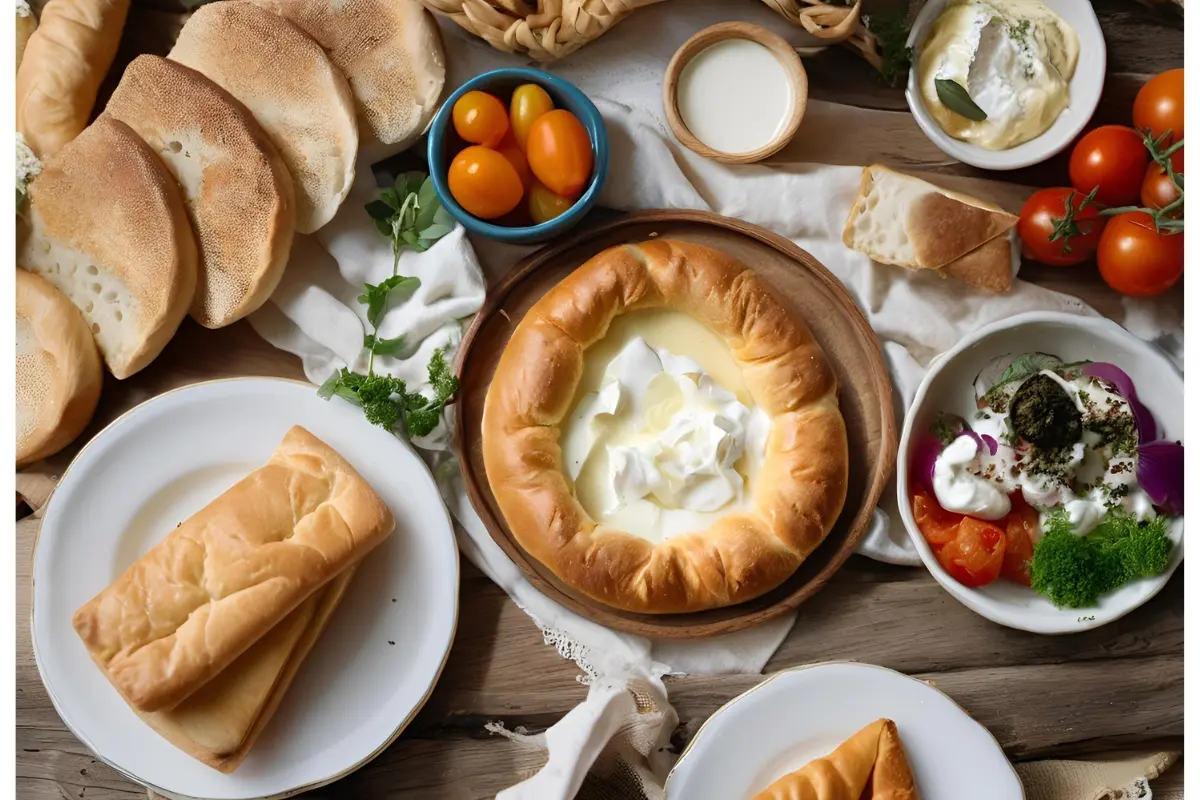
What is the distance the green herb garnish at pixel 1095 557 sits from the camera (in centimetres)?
196

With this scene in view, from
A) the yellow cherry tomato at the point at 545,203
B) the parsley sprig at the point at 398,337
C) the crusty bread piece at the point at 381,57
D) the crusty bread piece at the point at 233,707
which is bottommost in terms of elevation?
the crusty bread piece at the point at 233,707

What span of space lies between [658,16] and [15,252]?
5.10 ft

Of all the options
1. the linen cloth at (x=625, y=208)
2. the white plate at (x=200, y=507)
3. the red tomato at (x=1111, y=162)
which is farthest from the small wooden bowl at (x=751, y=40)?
the white plate at (x=200, y=507)

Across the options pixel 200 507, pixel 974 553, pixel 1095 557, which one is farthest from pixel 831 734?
pixel 200 507

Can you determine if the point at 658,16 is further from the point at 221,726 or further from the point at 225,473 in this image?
the point at 221,726

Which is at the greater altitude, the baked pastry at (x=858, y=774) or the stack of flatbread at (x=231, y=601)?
the stack of flatbread at (x=231, y=601)

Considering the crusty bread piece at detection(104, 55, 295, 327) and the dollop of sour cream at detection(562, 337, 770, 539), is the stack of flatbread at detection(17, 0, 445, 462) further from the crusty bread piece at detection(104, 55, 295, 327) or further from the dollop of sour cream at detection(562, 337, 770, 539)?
the dollop of sour cream at detection(562, 337, 770, 539)

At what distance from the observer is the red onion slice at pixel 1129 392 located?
2.02 m

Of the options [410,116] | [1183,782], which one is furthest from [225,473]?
[1183,782]

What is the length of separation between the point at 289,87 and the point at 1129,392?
1979 millimetres

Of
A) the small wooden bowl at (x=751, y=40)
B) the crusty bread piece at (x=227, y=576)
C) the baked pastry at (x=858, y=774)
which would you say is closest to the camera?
the crusty bread piece at (x=227, y=576)

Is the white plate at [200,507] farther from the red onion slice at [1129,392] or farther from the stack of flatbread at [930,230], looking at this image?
the red onion slice at [1129,392]

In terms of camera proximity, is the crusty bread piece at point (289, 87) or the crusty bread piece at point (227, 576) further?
the crusty bread piece at point (289, 87)

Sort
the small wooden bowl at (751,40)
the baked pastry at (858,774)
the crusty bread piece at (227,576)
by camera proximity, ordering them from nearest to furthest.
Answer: the crusty bread piece at (227,576)
the baked pastry at (858,774)
the small wooden bowl at (751,40)
